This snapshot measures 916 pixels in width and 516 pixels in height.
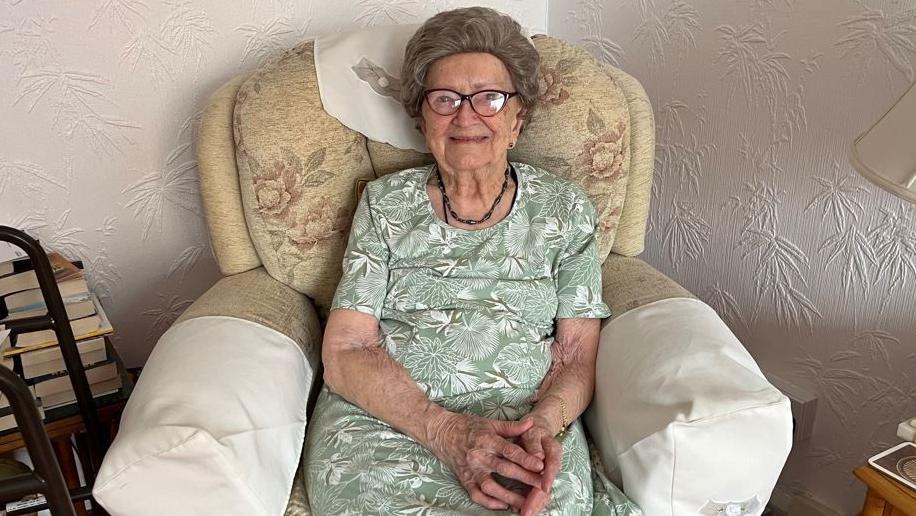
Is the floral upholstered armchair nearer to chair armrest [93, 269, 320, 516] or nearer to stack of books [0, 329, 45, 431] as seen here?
chair armrest [93, 269, 320, 516]

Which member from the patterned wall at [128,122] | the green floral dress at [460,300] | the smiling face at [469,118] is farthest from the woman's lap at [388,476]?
the patterned wall at [128,122]

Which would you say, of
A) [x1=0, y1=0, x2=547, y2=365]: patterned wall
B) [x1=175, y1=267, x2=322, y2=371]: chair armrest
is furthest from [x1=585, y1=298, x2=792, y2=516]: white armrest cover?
[x1=0, y1=0, x2=547, y2=365]: patterned wall

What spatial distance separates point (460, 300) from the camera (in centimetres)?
135

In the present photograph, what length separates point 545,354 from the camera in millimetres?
1335

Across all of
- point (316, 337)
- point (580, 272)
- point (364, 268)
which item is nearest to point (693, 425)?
point (580, 272)

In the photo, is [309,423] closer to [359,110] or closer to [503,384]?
[503,384]

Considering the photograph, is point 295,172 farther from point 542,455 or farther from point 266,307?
point 542,455

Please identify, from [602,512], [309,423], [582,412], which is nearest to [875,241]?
[582,412]

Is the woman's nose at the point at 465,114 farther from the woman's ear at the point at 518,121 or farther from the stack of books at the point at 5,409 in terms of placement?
the stack of books at the point at 5,409

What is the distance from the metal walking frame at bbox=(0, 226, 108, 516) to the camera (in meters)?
0.89

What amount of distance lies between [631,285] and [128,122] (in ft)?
3.84

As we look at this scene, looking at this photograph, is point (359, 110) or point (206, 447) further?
point (359, 110)

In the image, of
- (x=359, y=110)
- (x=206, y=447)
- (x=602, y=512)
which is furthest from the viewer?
(x=359, y=110)

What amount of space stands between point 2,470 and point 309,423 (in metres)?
0.53
